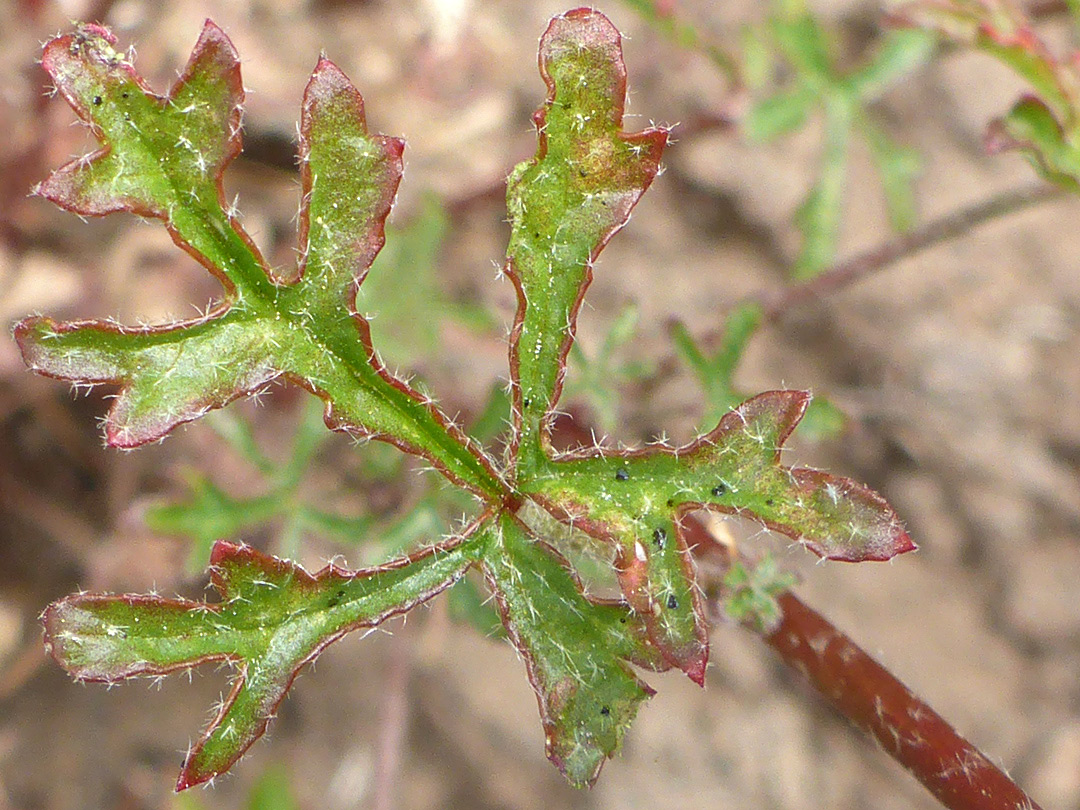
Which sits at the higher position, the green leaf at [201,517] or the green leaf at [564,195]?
Result: the green leaf at [564,195]

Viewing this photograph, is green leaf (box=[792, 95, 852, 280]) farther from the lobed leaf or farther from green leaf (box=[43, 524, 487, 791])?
green leaf (box=[43, 524, 487, 791])

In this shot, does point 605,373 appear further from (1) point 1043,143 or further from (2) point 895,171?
(2) point 895,171

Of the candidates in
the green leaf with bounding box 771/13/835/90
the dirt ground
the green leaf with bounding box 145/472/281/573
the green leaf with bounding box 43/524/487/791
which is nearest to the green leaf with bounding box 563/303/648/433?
the dirt ground

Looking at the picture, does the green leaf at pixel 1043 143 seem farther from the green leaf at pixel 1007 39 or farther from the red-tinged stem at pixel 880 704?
the red-tinged stem at pixel 880 704

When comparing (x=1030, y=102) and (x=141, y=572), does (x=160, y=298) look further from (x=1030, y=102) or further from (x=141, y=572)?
(x=1030, y=102)

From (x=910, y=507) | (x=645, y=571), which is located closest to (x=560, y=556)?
(x=645, y=571)

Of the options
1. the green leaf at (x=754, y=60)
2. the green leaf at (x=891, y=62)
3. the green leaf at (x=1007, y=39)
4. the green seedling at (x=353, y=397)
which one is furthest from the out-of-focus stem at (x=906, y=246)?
the green seedling at (x=353, y=397)
